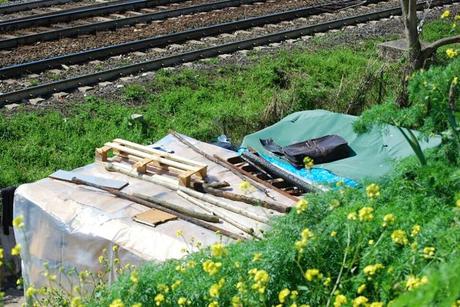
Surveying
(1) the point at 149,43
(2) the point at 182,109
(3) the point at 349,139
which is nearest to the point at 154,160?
(3) the point at 349,139

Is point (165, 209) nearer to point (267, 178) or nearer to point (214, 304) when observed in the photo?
point (267, 178)

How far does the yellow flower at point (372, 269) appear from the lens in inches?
222

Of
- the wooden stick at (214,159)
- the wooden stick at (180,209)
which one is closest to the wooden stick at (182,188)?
the wooden stick at (180,209)

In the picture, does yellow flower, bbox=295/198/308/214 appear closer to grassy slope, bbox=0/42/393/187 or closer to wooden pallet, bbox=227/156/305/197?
wooden pallet, bbox=227/156/305/197

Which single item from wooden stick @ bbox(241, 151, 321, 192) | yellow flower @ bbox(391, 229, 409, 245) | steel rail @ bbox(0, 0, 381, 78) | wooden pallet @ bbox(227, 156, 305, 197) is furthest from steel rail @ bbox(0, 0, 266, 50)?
yellow flower @ bbox(391, 229, 409, 245)

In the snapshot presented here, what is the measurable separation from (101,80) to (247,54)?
349 centimetres

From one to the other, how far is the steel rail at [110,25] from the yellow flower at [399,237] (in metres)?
13.6

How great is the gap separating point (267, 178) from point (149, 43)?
26.9 feet

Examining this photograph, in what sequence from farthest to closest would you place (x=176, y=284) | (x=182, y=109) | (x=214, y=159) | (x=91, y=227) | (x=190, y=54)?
(x=190, y=54), (x=182, y=109), (x=214, y=159), (x=91, y=227), (x=176, y=284)

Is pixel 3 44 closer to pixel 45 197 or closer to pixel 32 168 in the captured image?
pixel 32 168

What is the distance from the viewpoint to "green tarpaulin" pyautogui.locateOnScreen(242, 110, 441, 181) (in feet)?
34.9

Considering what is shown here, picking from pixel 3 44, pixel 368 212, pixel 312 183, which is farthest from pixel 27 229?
pixel 3 44

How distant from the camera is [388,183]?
7.66 m

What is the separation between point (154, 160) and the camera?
11180mm
